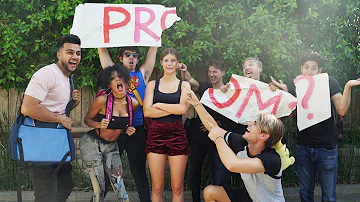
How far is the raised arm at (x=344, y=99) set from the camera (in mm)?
4426

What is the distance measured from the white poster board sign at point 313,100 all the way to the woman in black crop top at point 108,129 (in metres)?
1.80

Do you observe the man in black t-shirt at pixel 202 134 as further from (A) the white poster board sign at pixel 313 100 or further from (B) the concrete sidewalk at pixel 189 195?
(B) the concrete sidewalk at pixel 189 195

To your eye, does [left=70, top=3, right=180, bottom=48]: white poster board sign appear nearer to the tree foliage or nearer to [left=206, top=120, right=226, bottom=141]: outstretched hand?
the tree foliage

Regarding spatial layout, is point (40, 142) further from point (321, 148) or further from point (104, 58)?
point (321, 148)

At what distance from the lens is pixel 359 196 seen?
6.33 metres

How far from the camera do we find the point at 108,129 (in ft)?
14.3

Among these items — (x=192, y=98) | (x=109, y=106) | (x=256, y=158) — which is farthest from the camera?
(x=109, y=106)

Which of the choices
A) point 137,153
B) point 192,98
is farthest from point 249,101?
point 137,153

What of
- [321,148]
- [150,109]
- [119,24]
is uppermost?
[119,24]

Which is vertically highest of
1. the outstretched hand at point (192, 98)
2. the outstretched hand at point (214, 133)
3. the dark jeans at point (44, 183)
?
the outstretched hand at point (192, 98)

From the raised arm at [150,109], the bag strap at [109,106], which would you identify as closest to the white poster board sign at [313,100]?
the raised arm at [150,109]

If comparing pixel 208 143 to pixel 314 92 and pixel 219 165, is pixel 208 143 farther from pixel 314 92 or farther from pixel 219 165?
pixel 314 92

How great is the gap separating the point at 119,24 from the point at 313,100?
2198mm

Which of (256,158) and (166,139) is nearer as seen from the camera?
(256,158)
